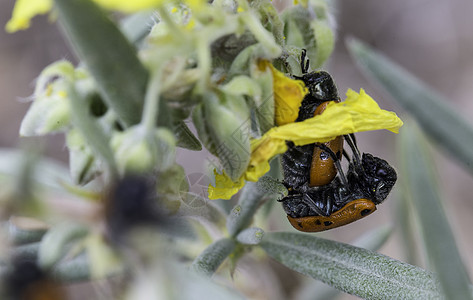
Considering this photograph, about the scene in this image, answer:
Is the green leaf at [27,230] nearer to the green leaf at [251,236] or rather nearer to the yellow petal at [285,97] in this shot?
the green leaf at [251,236]

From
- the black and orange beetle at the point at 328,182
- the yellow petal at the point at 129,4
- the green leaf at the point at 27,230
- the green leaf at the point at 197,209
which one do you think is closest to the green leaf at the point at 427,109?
the black and orange beetle at the point at 328,182

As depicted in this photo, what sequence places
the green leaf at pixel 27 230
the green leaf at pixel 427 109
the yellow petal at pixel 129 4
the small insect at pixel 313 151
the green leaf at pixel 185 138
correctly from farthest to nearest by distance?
the green leaf at pixel 27 230 < the green leaf at pixel 427 109 < the small insect at pixel 313 151 < the green leaf at pixel 185 138 < the yellow petal at pixel 129 4

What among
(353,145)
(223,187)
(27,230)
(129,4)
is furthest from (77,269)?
(129,4)

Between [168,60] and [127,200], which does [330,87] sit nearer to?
[168,60]

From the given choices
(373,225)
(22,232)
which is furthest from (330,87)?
(373,225)

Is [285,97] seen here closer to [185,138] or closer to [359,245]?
[185,138]

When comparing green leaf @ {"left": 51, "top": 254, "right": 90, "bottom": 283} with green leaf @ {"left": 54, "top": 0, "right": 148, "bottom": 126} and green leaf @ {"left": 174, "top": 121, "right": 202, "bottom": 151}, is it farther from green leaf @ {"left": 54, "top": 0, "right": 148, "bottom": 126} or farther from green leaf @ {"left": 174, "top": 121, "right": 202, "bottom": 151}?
green leaf @ {"left": 54, "top": 0, "right": 148, "bottom": 126}
